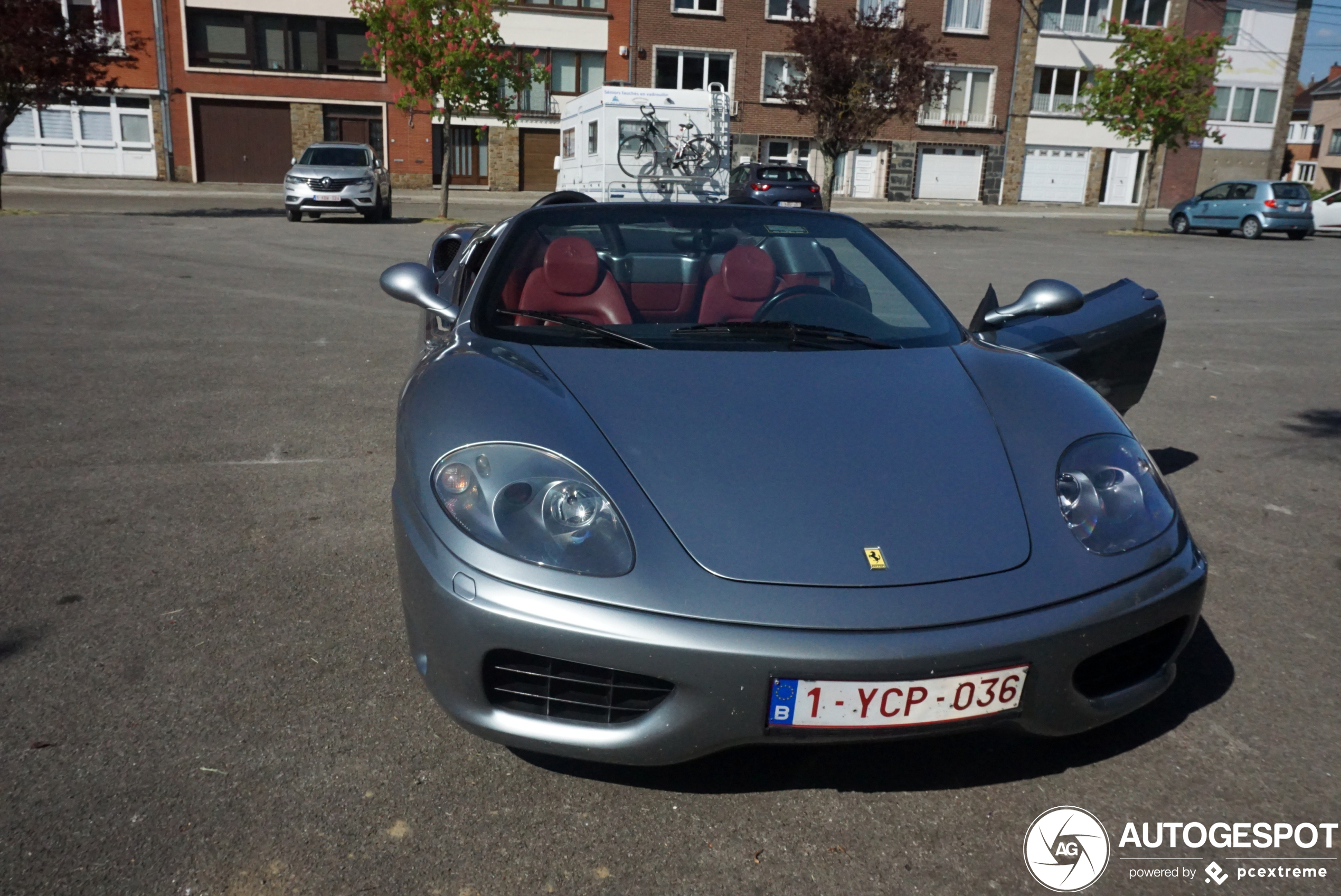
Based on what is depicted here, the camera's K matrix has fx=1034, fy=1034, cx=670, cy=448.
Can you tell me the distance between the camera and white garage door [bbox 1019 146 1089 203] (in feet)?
137

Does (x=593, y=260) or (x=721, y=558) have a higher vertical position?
(x=593, y=260)

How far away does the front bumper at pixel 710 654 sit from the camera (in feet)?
6.48

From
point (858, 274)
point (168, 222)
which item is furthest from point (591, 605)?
point (168, 222)

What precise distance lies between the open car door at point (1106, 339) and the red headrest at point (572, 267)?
5.12ft

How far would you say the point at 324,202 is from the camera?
19.6 m

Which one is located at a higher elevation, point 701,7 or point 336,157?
point 701,7

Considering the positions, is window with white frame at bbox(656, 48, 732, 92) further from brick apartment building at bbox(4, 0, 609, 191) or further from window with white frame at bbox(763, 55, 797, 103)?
brick apartment building at bbox(4, 0, 609, 191)

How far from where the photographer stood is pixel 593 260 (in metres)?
3.49

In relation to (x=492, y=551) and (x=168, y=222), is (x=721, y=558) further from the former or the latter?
(x=168, y=222)

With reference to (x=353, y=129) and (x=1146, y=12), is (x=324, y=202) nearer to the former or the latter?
(x=353, y=129)

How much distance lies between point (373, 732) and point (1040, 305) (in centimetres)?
240

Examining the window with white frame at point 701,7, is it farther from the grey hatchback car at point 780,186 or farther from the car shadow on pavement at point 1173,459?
the car shadow on pavement at point 1173,459

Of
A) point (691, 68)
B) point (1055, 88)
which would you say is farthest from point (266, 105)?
point (1055, 88)

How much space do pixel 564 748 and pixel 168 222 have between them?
61.8 feet
